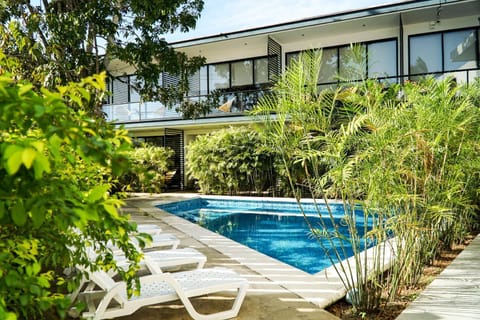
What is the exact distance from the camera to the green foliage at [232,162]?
54.1ft

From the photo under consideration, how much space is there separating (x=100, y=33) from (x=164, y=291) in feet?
24.6

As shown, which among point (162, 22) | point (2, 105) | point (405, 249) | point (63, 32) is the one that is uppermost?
point (162, 22)

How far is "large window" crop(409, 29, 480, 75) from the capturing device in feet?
50.9

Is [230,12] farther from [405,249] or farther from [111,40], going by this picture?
[405,249]

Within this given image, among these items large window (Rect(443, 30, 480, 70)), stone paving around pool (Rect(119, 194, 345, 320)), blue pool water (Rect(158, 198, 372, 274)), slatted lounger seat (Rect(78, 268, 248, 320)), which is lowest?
blue pool water (Rect(158, 198, 372, 274))

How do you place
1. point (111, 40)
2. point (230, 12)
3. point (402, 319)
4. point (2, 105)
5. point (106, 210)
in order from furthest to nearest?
point (230, 12)
point (111, 40)
point (402, 319)
point (106, 210)
point (2, 105)

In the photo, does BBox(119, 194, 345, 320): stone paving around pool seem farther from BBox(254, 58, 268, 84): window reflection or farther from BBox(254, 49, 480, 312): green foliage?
BBox(254, 58, 268, 84): window reflection

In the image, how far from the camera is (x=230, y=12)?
24891 mm

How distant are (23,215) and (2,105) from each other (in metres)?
0.29

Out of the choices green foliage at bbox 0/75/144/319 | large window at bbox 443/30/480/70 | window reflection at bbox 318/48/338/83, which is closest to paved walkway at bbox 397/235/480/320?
green foliage at bbox 0/75/144/319

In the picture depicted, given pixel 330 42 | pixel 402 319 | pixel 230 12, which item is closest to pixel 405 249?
pixel 402 319

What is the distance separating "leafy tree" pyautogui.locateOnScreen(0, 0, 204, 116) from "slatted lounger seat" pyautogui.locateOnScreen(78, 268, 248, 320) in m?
4.98

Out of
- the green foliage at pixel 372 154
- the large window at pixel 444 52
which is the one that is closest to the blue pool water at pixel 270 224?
the green foliage at pixel 372 154

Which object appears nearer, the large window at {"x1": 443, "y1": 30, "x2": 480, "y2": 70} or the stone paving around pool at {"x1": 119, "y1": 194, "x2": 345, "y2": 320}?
the stone paving around pool at {"x1": 119, "y1": 194, "x2": 345, "y2": 320}
